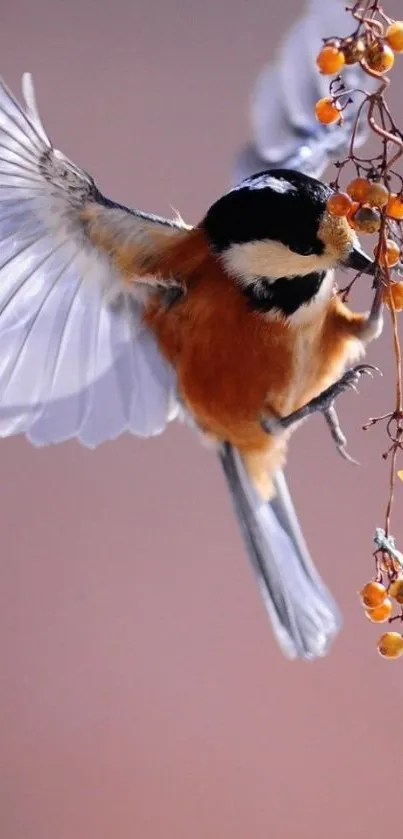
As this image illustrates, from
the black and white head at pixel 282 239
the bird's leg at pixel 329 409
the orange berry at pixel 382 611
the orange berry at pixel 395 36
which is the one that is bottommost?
the orange berry at pixel 382 611

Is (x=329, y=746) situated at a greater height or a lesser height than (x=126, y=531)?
lesser

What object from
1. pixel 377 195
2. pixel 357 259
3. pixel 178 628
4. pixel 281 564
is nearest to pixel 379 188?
pixel 377 195

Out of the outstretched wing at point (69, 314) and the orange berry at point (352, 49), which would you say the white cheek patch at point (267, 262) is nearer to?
the outstretched wing at point (69, 314)

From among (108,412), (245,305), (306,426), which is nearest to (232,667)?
(306,426)

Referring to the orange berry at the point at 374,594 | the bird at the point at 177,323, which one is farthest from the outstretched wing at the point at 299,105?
the orange berry at the point at 374,594

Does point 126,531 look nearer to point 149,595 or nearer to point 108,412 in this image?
point 149,595

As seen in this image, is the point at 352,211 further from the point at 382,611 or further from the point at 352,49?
the point at 382,611
